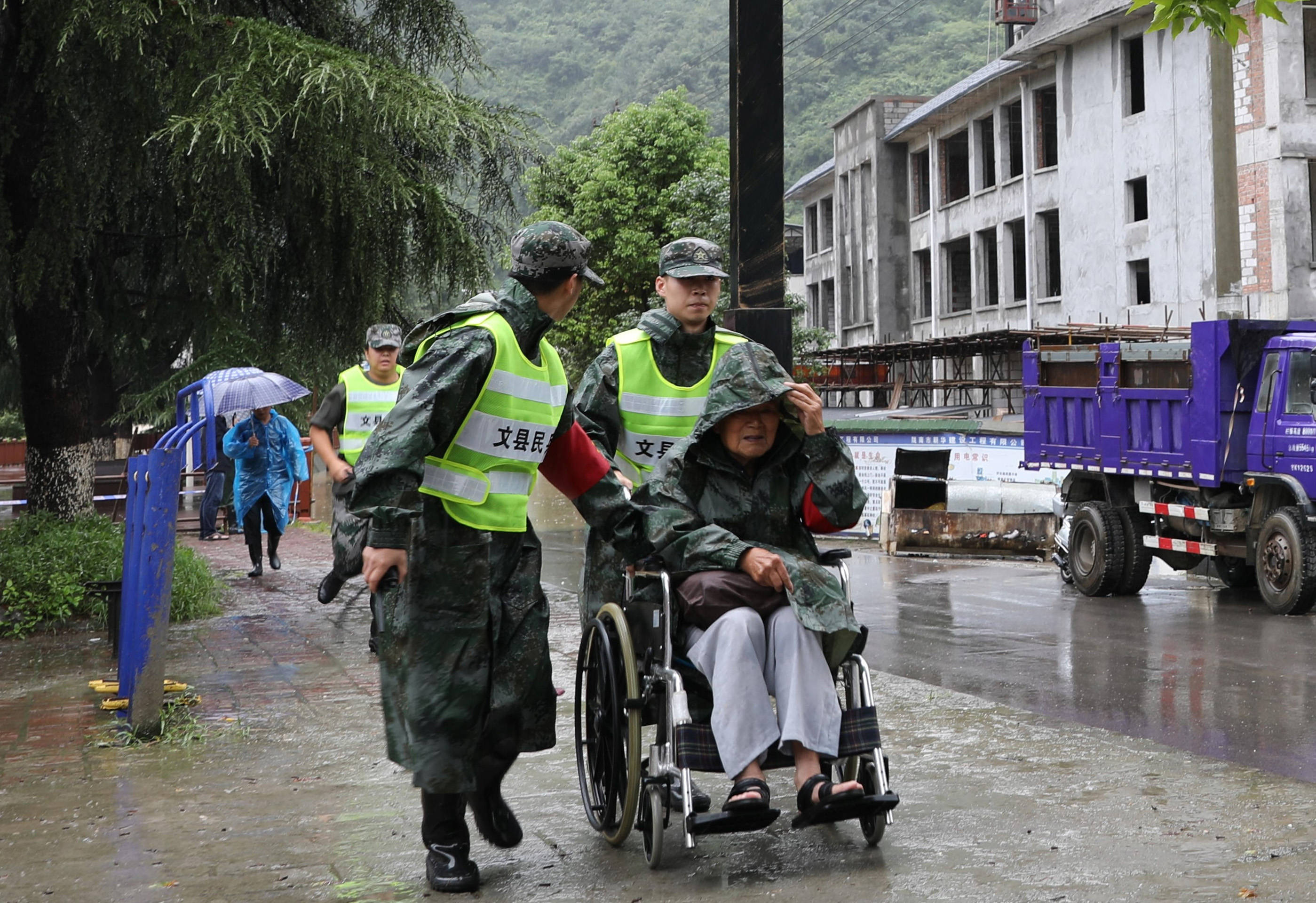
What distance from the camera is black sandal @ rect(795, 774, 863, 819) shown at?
418 centimetres

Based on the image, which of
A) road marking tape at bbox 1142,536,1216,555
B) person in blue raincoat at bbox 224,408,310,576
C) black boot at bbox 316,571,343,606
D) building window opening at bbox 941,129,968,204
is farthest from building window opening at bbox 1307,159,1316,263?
black boot at bbox 316,571,343,606

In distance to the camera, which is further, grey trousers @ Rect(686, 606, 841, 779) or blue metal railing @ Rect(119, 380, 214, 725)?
blue metal railing @ Rect(119, 380, 214, 725)

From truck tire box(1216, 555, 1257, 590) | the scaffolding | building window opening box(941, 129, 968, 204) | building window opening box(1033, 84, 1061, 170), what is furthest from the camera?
building window opening box(941, 129, 968, 204)

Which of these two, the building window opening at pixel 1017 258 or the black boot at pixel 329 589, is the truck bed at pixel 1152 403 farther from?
the building window opening at pixel 1017 258

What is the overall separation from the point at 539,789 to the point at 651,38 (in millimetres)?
78290

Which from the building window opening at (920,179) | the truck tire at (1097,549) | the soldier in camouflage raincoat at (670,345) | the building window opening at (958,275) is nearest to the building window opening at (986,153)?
the building window opening at (958,275)

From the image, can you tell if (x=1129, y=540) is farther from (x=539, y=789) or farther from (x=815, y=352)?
(x=815, y=352)

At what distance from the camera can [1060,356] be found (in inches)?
589

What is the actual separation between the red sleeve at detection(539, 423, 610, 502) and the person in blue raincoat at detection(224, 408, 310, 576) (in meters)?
8.79

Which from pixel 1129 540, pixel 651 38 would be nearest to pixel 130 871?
pixel 1129 540

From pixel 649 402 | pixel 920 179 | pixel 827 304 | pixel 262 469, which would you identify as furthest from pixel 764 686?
pixel 827 304

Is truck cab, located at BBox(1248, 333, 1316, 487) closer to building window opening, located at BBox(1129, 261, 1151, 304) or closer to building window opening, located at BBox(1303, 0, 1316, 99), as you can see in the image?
building window opening, located at BBox(1303, 0, 1316, 99)

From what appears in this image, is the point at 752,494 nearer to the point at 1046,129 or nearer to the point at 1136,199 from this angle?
the point at 1136,199

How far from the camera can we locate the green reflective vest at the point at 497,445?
4.35 metres
